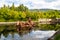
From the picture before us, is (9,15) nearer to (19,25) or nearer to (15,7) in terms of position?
(15,7)

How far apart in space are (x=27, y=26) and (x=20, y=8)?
38809 millimetres

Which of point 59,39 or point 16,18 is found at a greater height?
point 59,39

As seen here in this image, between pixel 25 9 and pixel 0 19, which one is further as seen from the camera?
pixel 25 9

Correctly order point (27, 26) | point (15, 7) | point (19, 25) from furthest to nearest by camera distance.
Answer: point (15, 7)
point (27, 26)
point (19, 25)

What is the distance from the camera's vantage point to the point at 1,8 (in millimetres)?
67000

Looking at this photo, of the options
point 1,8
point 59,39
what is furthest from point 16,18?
point 59,39

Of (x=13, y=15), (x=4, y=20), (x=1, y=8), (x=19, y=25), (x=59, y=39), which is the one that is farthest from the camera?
(x=1, y=8)

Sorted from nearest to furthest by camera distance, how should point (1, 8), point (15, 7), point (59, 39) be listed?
point (59, 39), point (1, 8), point (15, 7)

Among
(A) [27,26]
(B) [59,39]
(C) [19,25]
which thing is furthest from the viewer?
(A) [27,26]

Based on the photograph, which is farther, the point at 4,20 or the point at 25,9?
the point at 25,9

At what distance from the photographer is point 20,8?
74.4 meters

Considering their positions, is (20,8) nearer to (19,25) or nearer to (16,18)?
(16,18)

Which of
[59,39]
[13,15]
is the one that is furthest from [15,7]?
[59,39]

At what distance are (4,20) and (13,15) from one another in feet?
15.0
